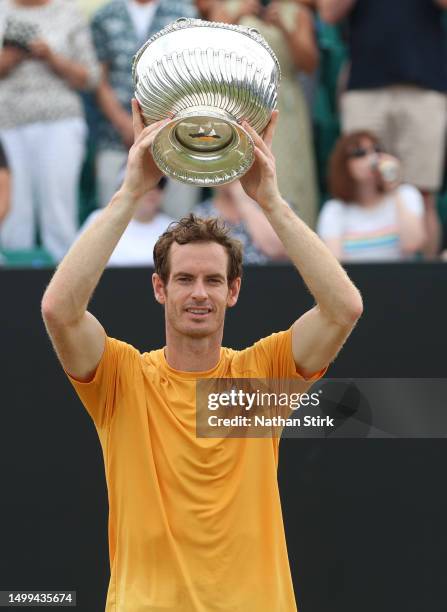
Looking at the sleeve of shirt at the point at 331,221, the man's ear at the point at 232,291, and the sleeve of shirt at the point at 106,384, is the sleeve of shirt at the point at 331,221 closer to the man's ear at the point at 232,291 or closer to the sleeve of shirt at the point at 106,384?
the man's ear at the point at 232,291

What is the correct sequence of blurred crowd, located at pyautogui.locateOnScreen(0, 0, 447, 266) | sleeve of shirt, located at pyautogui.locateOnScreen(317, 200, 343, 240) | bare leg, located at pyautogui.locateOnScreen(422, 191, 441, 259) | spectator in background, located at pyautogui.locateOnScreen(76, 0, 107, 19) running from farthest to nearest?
1. spectator in background, located at pyautogui.locateOnScreen(76, 0, 107, 19)
2. blurred crowd, located at pyautogui.locateOnScreen(0, 0, 447, 266)
3. bare leg, located at pyautogui.locateOnScreen(422, 191, 441, 259)
4. sleeve of shirt, located at pyautogui.locateOnScreen(317, 200, 343, 240)

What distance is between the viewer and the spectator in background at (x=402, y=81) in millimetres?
6113

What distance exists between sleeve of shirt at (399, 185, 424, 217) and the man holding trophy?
235cm

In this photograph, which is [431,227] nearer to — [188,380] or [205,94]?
[188,380]

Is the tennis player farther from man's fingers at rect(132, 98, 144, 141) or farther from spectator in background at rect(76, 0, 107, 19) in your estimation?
spectator in background at rect(76, 0, 107, 19)

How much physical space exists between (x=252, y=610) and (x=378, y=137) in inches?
126

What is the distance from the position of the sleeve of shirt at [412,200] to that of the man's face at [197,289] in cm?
238

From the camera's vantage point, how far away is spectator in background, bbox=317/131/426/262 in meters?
5.81

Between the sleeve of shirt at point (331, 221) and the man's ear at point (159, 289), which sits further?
the sleeve of shirt at point (331, 221)

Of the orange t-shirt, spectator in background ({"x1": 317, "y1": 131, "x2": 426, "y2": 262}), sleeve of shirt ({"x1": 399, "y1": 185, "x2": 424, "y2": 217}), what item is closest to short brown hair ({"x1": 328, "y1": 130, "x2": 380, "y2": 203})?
spectator in background ({"x1": 317, "y1": 131, "x2": 426, "y2": 262})

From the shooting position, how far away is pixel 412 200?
5891 mm

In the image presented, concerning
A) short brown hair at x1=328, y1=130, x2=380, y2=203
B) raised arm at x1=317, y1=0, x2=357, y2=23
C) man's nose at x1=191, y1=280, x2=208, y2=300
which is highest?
raised arm at x1=317, y1=0, x2=357, y2=23

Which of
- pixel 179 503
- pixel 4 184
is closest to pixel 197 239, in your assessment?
pixel 179 503

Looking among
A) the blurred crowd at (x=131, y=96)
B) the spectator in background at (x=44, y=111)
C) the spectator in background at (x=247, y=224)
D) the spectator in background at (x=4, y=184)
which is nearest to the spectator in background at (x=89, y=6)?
the blurred crowd at (x=131, y=96)
